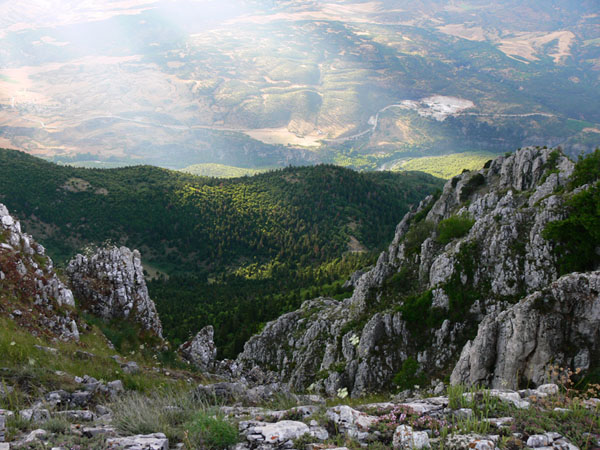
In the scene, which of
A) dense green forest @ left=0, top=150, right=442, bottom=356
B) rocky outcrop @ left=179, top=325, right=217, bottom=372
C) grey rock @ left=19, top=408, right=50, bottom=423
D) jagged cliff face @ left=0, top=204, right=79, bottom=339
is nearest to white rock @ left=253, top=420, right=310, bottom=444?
grey rock @ left=19, top=408, right=50, bottom=423

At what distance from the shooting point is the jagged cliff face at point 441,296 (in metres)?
21.2

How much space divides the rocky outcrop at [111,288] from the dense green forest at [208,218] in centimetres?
7242

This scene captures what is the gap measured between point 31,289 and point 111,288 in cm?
669

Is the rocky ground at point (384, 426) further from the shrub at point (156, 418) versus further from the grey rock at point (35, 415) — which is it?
the shrub at point (156, 418)

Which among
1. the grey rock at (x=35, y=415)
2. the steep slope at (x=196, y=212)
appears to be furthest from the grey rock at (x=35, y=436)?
the steep slope at (x=196, y=212)

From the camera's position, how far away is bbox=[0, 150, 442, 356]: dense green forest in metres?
127

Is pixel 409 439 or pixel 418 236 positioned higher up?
pixel 409 439

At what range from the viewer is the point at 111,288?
78.7 feet

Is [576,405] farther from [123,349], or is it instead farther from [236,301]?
[236,301]

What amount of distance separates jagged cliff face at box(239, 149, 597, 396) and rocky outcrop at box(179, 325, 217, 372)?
7.11m

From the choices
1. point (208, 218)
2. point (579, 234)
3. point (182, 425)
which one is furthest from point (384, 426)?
point (208, 218)

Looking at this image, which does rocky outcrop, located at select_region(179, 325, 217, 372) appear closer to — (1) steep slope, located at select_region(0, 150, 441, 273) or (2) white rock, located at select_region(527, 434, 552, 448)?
(2) white rock, located at select_region(527, 434, 552, 448)

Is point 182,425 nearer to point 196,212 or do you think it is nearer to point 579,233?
point 579,233

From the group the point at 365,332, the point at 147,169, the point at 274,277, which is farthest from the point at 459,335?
the point at 147,169
